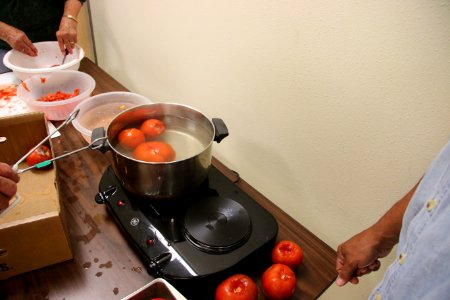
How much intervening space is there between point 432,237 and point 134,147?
617 millimetres

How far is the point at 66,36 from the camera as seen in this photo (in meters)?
1.21

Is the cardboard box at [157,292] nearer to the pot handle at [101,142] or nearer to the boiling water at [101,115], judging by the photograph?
the pot handle at [101,142]

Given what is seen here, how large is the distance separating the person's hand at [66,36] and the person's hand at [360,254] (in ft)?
3.76

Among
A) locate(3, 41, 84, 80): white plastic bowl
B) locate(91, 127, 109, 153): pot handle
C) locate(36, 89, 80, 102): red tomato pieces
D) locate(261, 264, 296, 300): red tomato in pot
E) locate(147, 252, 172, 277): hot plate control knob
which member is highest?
locate(91, 127, 109, 153): pot handle

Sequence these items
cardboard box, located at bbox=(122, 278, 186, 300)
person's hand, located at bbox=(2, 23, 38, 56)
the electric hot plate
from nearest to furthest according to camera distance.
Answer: cardboard box, located at bbox=(122, 278, 186, 300) → the electric hot plate → person's hand, located at bbox=(2, 23, 38, 56)

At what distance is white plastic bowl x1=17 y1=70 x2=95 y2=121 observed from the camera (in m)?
1.06

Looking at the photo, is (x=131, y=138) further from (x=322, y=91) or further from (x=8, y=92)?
(x=8, y=92)

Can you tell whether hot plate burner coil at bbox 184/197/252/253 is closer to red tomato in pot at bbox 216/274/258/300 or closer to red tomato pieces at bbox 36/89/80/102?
red tomato in pot at bbox 216/274/258/300

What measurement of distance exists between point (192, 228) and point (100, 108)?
59cm

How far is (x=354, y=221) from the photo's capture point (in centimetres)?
82

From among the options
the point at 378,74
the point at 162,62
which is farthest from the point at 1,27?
the point at 378,74

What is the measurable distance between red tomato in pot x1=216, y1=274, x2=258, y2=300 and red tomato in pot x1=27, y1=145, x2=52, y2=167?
1.86ft

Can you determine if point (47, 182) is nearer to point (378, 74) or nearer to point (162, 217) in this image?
point (162, 217)

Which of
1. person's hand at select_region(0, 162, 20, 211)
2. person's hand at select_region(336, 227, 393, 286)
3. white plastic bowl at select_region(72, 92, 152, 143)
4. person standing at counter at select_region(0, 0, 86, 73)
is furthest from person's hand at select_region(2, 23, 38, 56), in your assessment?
person's hand at select_region(336, 227, 393, 286)
